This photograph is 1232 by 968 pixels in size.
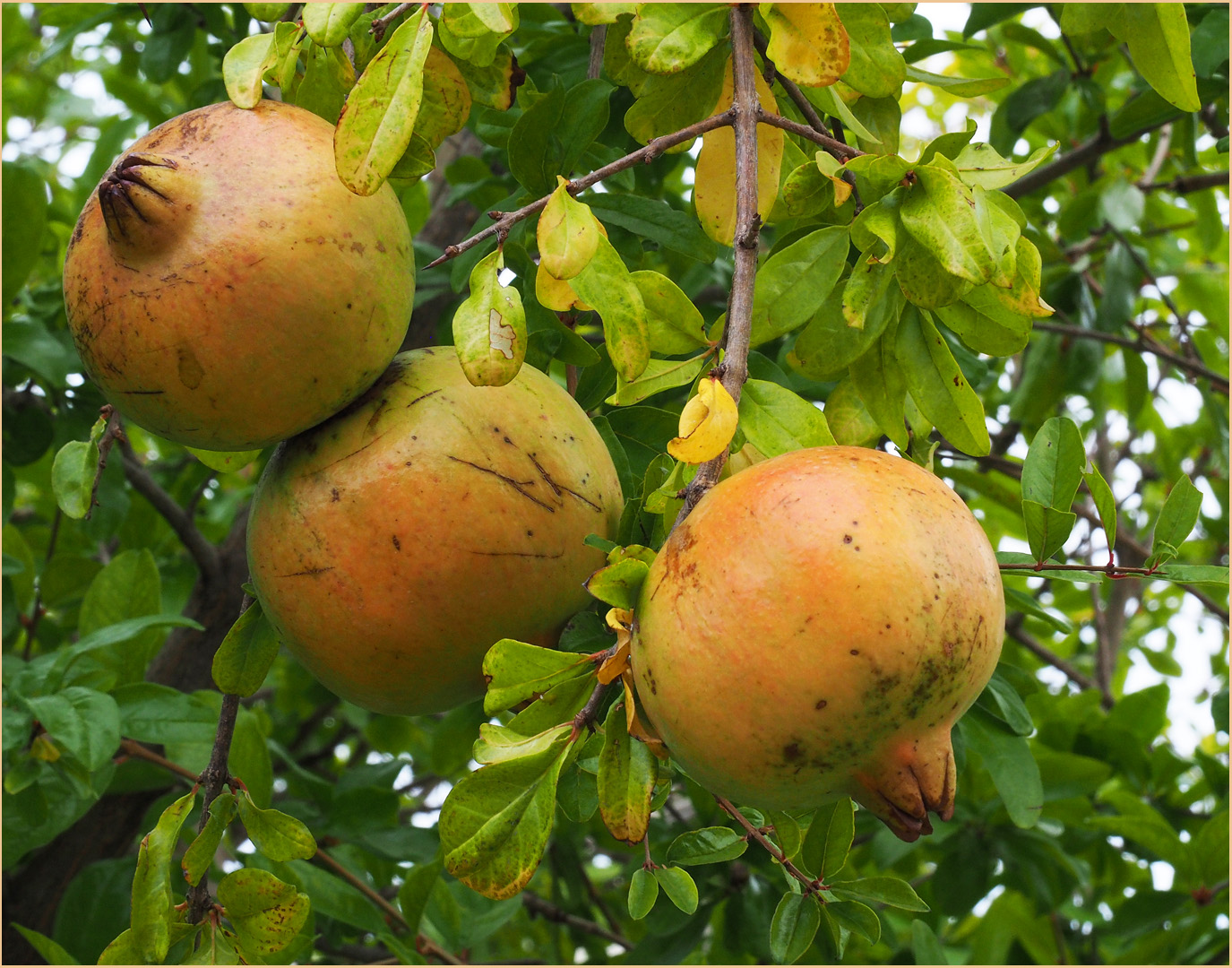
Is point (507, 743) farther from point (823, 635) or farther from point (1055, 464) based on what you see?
point (1055, 464)

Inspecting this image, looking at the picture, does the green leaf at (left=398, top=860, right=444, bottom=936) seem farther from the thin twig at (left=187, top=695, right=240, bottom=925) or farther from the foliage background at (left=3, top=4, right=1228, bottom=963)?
the thin twig at (left=187, top=695, right=240, bottom=925)

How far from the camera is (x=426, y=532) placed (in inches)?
42.7

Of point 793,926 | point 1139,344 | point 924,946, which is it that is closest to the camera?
point 793,926

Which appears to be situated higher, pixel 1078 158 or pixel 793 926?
pixel 1078 158

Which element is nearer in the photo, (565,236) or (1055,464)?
(565,236)

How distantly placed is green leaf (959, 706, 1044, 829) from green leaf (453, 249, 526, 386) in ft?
3.55

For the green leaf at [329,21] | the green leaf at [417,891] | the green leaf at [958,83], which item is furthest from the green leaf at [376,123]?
the green leaf at [417,891]

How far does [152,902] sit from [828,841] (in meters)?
0.71

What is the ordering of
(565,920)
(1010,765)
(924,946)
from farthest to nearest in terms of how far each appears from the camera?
(565,920) < (924,946) < (1010,765)

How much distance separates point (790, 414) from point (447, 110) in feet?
1.70

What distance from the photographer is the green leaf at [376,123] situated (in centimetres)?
101

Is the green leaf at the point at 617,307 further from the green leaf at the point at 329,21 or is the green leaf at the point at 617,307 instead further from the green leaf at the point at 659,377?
the green leaf at the point at 329,21

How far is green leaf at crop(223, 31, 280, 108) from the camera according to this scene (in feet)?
3.72

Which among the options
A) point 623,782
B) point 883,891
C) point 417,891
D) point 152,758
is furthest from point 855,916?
point 152,758
